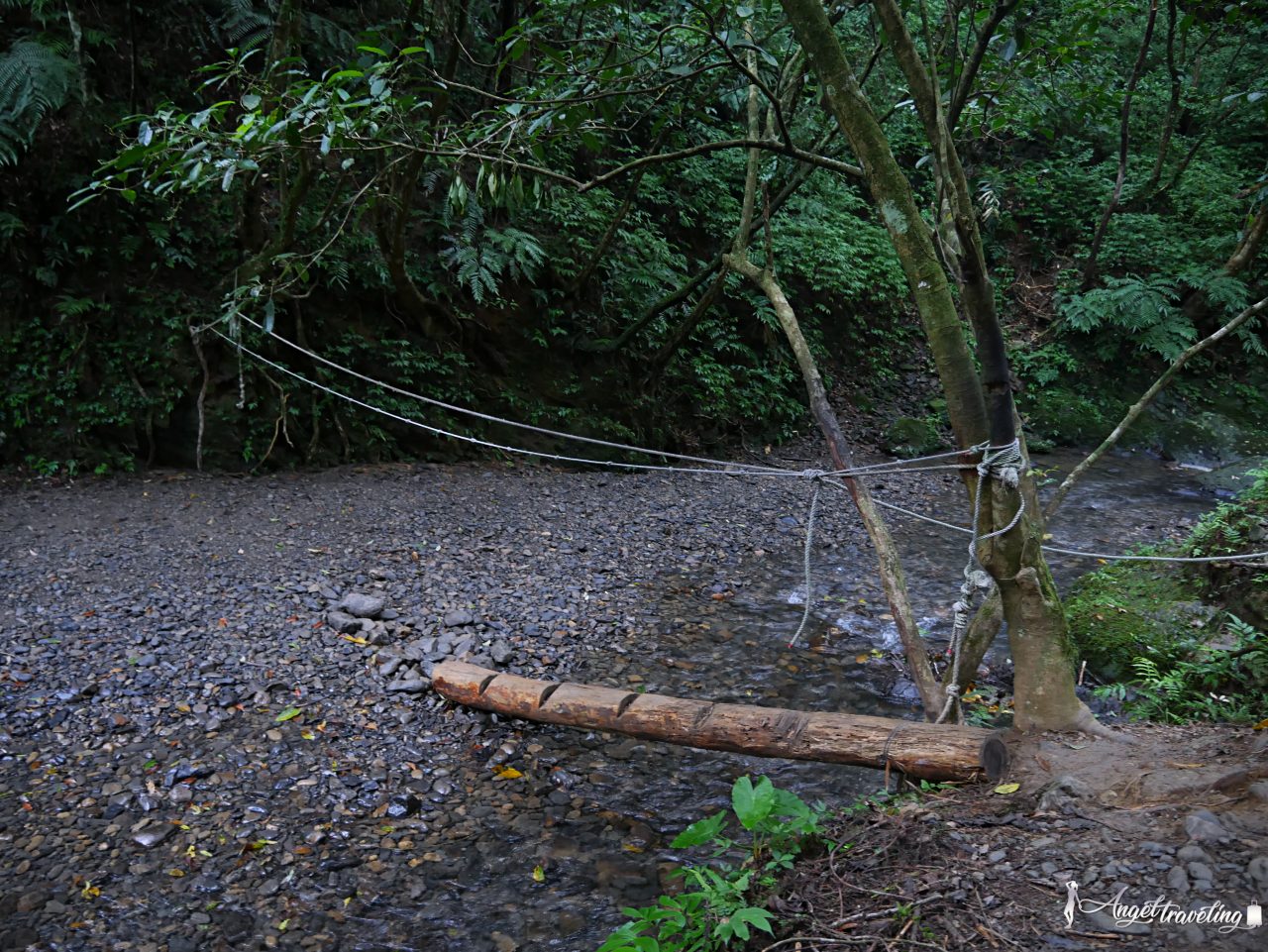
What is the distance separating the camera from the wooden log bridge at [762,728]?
106 inches

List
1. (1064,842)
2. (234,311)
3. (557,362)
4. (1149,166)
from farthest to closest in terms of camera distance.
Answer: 1. (1149,166)
2. (557,362)
3. (234,311)
4. (1064,842)

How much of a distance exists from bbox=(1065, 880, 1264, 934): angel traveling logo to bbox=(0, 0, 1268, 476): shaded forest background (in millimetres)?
2695

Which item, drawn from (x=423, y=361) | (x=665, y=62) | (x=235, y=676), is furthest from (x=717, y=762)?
(x=423, y=361)

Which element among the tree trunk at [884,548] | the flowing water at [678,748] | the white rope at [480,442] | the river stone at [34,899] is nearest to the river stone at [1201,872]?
the tree trunk at [884,548]

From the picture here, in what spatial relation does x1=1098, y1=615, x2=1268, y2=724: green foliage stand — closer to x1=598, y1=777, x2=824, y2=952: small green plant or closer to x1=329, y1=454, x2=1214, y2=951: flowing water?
x1=329, y1=454, x2=1214, y2=951: flowing water

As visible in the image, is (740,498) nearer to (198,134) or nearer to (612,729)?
(612,729)

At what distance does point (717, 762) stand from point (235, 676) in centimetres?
232

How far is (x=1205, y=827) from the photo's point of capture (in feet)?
6.70

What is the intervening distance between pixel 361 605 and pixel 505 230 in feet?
14.0

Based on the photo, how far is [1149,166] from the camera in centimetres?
1226

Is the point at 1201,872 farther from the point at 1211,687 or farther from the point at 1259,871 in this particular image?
the point at 1211,687

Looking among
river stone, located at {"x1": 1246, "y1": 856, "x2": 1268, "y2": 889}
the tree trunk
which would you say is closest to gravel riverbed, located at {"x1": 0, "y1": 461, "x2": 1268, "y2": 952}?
river stone, located at {"x1": 1246, "y1": 856, "x2": 1268, "y2": 889}

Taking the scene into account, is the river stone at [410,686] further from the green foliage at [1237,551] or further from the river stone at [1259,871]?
the green foliage at [1237,551]

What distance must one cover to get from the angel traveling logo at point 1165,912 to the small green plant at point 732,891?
73 centimetres
